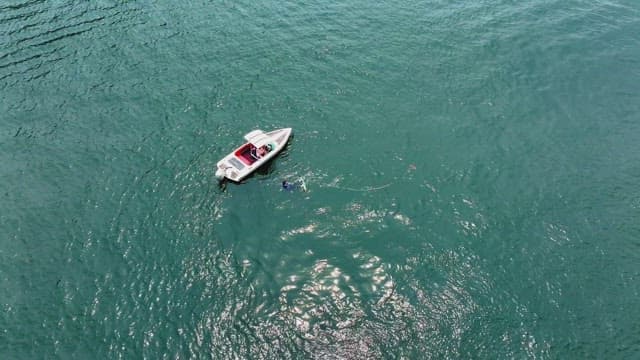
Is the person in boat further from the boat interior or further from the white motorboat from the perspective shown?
the boat interior

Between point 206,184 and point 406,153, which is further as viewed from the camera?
point 406,153

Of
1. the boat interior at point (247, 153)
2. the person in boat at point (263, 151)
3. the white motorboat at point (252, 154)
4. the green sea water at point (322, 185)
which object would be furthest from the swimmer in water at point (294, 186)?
the boat interior at point (247, 153)

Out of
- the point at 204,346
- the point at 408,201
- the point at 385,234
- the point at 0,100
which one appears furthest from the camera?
the point at 0,100

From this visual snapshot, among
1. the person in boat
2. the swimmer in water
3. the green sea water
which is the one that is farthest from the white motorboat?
the swimmer in water

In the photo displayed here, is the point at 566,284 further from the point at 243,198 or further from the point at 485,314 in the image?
the point at 243,198

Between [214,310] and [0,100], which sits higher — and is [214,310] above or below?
below

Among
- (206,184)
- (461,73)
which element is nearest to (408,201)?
(206,184)

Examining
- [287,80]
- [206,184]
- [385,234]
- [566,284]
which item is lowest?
[566,284]
